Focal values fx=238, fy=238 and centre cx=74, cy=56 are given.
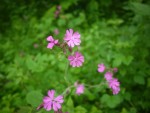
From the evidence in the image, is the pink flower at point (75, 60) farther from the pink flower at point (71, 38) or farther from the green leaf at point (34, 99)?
the green leaf at point (34, 99)

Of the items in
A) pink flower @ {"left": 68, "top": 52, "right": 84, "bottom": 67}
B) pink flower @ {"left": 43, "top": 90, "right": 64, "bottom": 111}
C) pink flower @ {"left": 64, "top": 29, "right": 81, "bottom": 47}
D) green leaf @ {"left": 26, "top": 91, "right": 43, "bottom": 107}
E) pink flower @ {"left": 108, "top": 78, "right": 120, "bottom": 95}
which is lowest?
pink flower @ {"left": 43, "top": 90, "right": 64, "bottom": 111}

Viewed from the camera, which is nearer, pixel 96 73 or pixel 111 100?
pixel 111 100

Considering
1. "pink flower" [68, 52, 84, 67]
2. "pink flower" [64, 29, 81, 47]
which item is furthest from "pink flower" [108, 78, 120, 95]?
"pink flower" [64, 29, 81, 47]

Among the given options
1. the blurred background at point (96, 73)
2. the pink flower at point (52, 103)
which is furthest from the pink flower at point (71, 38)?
the pink flower at point (52, 103)

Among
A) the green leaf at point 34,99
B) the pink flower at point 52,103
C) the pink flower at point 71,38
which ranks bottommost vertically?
the pink flower at point 52,103

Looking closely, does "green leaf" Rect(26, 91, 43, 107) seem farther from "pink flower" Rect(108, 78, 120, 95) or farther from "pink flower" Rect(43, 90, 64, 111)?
"pink flower" Rect(108, 78, 120, 95)

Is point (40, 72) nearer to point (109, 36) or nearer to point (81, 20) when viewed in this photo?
point (109, 36)

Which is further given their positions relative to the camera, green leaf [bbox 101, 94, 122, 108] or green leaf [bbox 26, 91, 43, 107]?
green leaf [bbox 101, 94, 122, 108]

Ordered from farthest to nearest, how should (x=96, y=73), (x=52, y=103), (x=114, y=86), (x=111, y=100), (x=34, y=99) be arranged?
(x=96, y=73) < (x=111, y=100) < (x=114, y=86) < (x=34, y=99) < (x=52, y=103)

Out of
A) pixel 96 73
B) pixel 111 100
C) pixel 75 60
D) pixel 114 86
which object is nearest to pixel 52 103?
pixel 75 60

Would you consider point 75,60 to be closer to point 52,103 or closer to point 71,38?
point 71,38

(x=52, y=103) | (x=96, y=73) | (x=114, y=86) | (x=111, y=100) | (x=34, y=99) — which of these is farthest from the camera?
(x=96, y=73)

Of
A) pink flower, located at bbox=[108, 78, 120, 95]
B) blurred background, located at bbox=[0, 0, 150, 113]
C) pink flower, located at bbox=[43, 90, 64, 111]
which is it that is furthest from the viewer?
blurred background, located at bbox=[0, 0, 150, 113]
